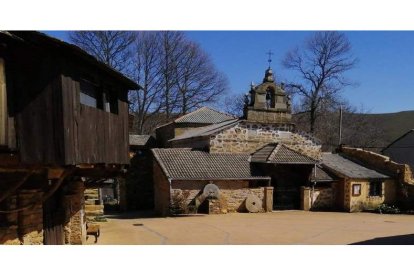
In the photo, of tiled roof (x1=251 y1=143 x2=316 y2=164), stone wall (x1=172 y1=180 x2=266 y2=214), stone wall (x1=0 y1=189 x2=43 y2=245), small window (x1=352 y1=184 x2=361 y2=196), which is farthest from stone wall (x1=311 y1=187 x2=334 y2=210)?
stone wall (x1=0 y1=189 x2=43 y2=245)

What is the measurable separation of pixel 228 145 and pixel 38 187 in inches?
644

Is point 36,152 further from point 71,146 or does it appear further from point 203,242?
point 203,242

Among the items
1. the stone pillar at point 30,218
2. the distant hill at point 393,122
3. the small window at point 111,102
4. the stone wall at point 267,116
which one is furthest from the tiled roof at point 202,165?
the distant hill at point 393,122

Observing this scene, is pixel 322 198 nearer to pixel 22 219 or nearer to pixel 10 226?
pixel 22 219

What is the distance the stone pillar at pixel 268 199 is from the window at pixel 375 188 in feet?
22.5

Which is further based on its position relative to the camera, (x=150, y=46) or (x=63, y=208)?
(x=150, y=46)

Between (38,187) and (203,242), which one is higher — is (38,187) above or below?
above

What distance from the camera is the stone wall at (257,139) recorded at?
79.3 ft

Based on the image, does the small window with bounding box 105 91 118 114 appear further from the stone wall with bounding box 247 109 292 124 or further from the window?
the window

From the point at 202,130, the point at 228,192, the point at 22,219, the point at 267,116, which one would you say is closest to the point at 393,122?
the point at 267,116

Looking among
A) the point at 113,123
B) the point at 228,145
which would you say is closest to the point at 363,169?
the point at 228,145

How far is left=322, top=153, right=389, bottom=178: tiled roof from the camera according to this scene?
24097mm

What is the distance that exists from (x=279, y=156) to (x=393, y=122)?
126ft

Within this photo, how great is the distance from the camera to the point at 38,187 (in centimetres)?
876
